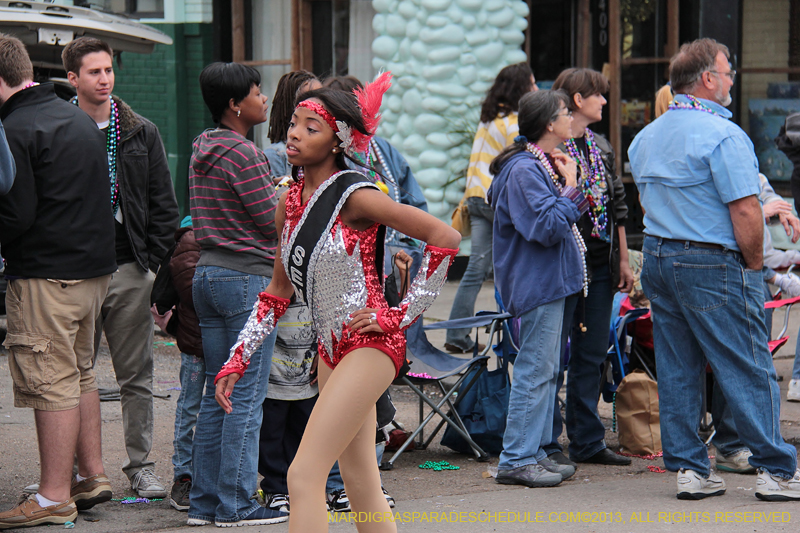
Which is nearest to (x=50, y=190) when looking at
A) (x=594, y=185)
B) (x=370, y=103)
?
(x=370, y=103)

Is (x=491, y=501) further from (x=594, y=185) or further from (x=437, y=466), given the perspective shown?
(x=594, y=185)

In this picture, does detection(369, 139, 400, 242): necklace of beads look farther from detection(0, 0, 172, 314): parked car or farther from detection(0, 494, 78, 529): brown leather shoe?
detection(0, 0, 172, 314): parked car

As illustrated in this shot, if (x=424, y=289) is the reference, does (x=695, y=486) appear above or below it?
below

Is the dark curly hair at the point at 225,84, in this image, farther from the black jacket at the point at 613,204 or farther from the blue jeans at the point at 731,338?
the blue jeans at the point at 731,338

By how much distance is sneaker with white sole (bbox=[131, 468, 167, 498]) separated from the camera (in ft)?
15.3

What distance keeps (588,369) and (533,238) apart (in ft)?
3.19

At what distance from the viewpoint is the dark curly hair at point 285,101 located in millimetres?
4938

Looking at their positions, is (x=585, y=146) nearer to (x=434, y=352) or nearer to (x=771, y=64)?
(x=434, y=352)

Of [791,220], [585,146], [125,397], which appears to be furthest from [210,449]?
[791,220]

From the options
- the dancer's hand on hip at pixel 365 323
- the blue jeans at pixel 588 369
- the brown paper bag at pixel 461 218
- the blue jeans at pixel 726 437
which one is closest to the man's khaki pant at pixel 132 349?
the dancer's hand on hip at pixel 365 323

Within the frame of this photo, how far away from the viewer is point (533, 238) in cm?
472

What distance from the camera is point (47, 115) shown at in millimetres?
4262

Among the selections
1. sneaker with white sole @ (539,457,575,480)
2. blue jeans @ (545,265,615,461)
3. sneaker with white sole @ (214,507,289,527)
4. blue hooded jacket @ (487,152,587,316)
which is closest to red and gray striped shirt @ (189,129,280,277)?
sneaker with white sole @ (214,507,289,527)

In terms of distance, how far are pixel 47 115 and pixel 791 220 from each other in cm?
373
